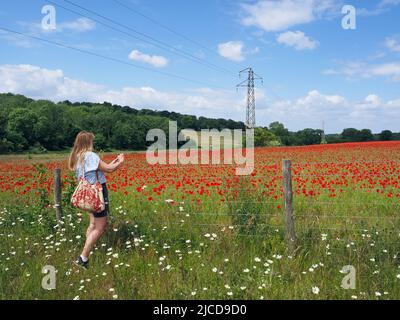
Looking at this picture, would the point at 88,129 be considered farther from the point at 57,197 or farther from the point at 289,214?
the point at 289,214

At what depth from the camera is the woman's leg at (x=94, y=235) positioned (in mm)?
5051

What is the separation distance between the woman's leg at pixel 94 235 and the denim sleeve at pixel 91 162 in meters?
0.75

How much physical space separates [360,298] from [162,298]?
2213mm

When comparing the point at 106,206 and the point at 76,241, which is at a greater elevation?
the point at 106,206

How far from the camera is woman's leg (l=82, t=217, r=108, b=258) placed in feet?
16.6

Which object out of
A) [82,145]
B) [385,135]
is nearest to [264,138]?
[385,135]

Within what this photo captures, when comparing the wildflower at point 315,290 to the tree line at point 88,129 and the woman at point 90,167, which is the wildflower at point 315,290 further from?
the tree line at point 88,129

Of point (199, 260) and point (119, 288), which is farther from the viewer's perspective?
point (199, 260)

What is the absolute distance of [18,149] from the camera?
41625 mm

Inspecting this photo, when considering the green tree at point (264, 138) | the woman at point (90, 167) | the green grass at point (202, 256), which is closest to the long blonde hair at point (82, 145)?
the woman at point (90, 167)
